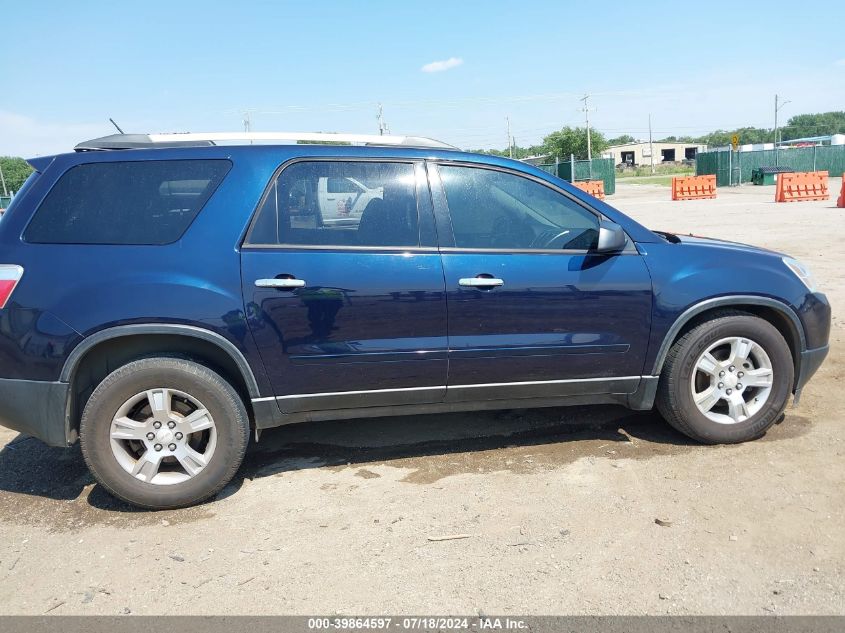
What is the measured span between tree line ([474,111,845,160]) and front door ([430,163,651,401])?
250ft

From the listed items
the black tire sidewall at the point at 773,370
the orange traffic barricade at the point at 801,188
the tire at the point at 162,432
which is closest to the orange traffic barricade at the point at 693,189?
the orange traffic barricade at the point at 801,188

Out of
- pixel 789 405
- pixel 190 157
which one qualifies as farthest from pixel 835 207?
pixel 190 157

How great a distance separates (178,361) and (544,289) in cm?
200

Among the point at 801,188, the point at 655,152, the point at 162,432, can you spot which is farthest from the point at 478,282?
the point at 655,152

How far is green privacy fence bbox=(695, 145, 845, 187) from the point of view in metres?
39.5

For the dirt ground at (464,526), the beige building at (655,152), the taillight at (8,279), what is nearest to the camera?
the dirt ground at (464,526)

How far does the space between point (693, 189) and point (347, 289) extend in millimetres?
27931

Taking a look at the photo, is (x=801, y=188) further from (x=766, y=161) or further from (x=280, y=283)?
(x=280, y=283)

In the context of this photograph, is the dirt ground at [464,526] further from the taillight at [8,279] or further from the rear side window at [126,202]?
the rear side window at [126,202]

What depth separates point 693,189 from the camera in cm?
2794

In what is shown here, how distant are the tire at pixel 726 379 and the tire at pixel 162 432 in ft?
8.20

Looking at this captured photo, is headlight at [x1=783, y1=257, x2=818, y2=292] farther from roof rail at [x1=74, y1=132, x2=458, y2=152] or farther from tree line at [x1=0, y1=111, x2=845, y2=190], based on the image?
tree line at [x1=0, y1=111, x2=845, y2=190]

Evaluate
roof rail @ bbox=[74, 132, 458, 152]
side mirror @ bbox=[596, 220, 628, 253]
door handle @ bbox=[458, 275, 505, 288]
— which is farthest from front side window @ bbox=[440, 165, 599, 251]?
roof rail @ bbox=[74, 132, 458, 152]

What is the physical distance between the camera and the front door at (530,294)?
353cm
